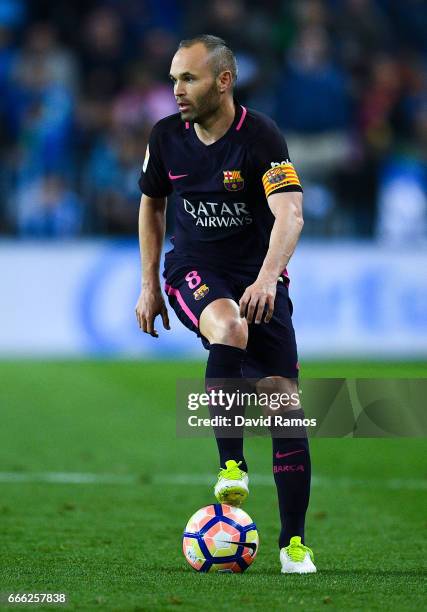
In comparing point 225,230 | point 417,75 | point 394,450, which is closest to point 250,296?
point 225,230

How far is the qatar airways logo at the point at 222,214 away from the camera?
5.80 m

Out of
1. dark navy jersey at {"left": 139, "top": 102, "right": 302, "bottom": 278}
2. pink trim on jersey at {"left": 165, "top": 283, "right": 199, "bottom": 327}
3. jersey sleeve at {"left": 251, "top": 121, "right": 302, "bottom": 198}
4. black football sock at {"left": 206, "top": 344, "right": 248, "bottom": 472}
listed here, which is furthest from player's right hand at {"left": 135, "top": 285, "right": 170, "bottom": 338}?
jersey sleeve at {"left": 251, "top": 121, "right": 302, "bottom": 198}

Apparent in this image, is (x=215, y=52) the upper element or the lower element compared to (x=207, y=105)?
upper

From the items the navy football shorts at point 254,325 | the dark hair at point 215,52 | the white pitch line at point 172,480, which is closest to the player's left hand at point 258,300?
the navy football shorts at point 254,325

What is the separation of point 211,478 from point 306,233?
28.6 feet

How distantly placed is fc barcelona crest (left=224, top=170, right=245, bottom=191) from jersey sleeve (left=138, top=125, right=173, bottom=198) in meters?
0.41

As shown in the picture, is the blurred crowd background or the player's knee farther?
the blurred crowd background

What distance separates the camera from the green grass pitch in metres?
5.02

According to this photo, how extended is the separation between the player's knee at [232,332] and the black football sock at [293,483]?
1.46 feet

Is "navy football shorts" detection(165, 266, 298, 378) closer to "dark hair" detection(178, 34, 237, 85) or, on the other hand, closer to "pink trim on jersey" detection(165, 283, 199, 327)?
"pink trim on jersey" detection(165, 283, 199, 327)

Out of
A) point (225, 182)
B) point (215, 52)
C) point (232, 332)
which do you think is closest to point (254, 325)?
point (232, 332)

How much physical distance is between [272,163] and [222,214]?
34 cm

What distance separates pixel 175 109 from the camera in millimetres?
17375

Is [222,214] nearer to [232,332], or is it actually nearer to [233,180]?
[233,180]
